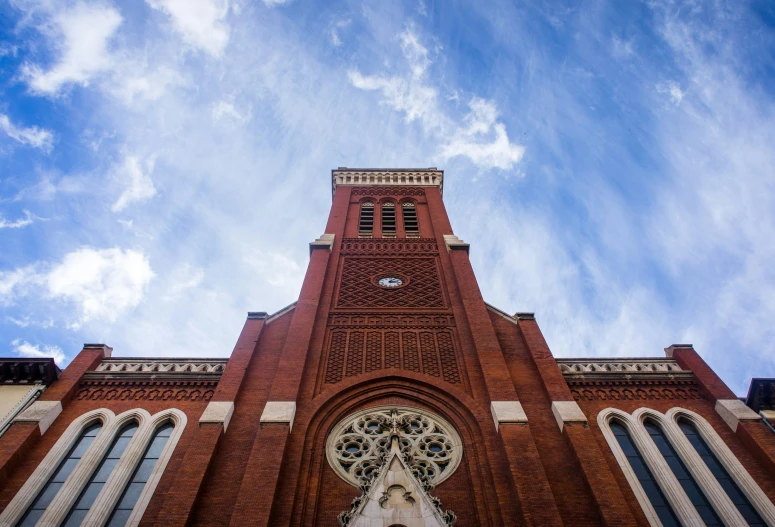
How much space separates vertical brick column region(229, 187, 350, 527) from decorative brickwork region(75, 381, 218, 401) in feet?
7.07

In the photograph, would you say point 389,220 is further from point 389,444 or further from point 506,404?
point 389,444

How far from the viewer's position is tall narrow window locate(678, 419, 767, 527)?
42.2 ft

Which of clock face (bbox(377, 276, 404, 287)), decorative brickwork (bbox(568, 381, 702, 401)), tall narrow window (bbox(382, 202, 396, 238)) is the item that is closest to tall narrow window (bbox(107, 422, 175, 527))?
clock face (bbox(377, 276, 404, 287))

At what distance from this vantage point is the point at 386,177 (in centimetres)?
3269

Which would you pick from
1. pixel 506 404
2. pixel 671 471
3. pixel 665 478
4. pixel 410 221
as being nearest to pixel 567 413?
pixel 506 404

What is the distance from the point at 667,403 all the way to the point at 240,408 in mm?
11676

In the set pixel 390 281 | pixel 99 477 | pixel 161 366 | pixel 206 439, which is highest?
pixel 390 281

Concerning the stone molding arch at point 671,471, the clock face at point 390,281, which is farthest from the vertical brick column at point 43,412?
the stone molding arch at point 671,471

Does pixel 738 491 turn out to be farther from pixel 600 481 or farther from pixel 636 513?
pixel 600 481

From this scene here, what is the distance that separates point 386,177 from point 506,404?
20.0 metres

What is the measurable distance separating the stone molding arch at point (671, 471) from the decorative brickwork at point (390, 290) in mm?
7339

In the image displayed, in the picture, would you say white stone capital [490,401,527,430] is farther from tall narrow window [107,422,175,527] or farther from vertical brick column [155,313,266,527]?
tall narrow window [107,422,175,527]

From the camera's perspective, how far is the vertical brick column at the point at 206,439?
11930mm

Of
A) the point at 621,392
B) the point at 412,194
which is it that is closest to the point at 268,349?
the point at 621,392
